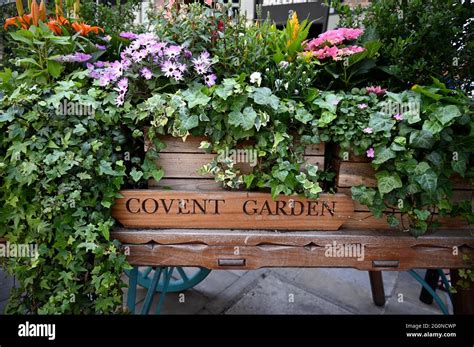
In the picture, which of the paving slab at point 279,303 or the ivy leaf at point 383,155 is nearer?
the ivy leaf at point 383,155

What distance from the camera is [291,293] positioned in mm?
2682

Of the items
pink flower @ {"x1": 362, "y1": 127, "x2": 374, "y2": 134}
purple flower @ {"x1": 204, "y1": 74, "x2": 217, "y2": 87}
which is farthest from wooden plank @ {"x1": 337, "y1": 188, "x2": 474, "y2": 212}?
purple flower @ {"x1": 204, "y1": 74, "x2": 217, "y2": 87}

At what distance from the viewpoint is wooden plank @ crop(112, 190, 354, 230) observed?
134 cm

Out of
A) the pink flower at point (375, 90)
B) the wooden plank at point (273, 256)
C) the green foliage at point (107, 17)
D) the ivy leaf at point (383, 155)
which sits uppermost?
the green foliage at point (107, 17)

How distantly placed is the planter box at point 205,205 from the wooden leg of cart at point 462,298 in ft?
1.77

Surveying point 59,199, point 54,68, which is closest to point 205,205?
point 59,199

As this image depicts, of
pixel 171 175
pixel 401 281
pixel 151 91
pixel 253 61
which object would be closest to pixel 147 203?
pixel 171 175

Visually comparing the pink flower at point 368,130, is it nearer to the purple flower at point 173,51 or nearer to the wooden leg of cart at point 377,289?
the purple flower at point 173,51

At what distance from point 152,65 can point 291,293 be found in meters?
1.93

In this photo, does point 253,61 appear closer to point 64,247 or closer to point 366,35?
point 366,35

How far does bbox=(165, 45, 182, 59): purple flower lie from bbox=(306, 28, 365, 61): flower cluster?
0.49 m

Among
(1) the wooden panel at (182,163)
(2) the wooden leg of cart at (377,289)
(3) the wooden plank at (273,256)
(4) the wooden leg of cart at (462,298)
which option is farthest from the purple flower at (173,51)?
(2) the wooden leg of cart at (377,289)

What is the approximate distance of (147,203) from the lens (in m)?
1.34

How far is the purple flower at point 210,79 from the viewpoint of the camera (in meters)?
1.37
